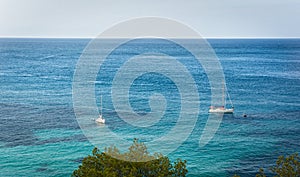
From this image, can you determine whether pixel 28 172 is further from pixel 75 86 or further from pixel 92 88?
pixel 75 86

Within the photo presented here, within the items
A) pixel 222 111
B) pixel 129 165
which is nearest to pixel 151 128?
pixel 222 111

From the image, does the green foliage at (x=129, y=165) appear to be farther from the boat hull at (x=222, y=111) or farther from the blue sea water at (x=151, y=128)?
the boat hull at (x=222, y=111)

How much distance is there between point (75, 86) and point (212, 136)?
52338 mm

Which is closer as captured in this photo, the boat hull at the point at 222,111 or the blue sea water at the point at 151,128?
the blue sea water at the point at 151,128

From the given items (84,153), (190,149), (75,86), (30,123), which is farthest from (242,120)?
(75,86)

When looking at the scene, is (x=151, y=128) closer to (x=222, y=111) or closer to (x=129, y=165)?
(x=222, y=111)

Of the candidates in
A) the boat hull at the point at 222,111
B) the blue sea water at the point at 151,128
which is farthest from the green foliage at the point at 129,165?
the boat hull at the point at 222,111

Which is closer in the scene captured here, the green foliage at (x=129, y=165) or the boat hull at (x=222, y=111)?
the green foliage at (x=129, y=165)

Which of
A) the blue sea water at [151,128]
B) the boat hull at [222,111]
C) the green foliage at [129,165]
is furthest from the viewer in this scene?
the boat hull at [222,111]

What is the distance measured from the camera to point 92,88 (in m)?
97.8

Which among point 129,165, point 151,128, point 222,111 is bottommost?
point 151,128

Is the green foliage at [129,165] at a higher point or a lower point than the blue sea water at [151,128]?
higher

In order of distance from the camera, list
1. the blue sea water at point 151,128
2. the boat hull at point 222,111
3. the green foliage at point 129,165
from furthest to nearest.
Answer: the boat hull at point 222,111 < the blue sea water at point 151,128 < the green foliage at point 129,165

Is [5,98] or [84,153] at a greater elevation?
[5,98]
